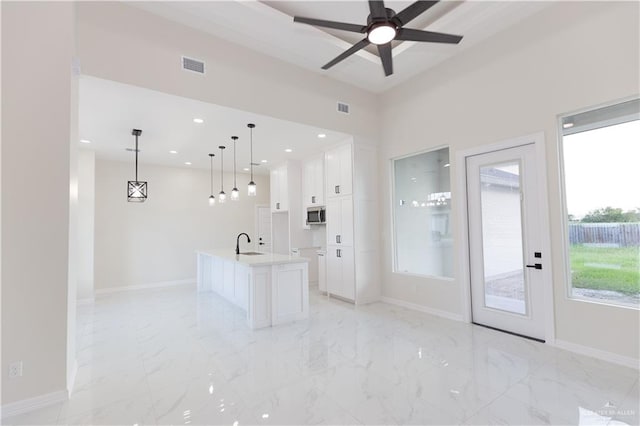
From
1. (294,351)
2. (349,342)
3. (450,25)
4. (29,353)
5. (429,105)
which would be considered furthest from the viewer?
(429,105)

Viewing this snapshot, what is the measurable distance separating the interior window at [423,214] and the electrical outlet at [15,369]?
4.80m

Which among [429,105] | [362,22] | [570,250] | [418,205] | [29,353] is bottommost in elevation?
[29,353]

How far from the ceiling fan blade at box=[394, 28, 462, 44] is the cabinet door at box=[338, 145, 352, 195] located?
2.66 metres

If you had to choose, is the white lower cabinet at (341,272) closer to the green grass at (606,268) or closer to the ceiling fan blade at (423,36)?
the green grass at (606,268)

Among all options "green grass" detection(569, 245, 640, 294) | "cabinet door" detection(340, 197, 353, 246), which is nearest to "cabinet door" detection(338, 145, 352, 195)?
"cabinet door" detection(340, 197, 353, 246)

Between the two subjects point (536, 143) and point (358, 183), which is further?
point (358, 183)

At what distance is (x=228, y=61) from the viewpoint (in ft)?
12.8

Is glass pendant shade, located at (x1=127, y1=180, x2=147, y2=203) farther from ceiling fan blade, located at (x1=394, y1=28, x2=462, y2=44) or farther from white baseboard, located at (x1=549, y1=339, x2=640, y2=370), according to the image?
white baseboard, located at (x1=549, y1=339, x2=640, y2=370)

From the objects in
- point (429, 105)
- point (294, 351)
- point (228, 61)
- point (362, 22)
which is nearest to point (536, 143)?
point (429, 105)

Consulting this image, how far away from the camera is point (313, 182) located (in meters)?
6.63

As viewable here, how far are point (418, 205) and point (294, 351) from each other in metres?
3.17

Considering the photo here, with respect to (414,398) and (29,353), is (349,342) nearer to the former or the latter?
(414,398)

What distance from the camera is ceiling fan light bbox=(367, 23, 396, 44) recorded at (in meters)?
2.55

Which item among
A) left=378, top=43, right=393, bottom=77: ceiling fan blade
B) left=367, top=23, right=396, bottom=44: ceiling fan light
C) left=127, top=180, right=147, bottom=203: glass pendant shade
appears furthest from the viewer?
left=127, top=180, right=147, bottom=203: glass pendant shade
